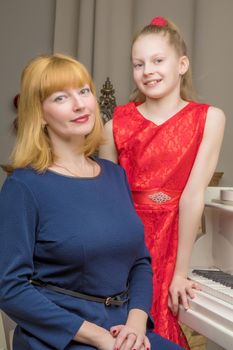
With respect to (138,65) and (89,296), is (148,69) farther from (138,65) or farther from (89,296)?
(89,296)

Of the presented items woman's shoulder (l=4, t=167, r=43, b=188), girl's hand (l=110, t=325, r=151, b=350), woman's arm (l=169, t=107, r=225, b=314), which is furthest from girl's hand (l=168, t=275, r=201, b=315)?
woman's shoulder (l=4, t=167, r=43, b=188)

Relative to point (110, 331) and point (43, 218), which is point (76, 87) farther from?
point (110, 331)

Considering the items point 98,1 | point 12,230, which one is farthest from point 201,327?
point 98,1

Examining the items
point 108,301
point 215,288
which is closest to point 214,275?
point 215,288

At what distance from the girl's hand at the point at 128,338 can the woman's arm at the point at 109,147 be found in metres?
0.52

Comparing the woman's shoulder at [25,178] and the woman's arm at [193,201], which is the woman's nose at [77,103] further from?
the woman's arm at [193,201]

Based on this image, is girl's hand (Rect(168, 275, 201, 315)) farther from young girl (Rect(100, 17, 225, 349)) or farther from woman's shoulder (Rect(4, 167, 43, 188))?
woman's shoulder (Rect(4, 167, 43, 188))

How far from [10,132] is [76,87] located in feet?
6.33

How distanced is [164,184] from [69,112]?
13.4 inches

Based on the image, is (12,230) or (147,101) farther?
(147,101)

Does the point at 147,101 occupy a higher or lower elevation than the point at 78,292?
higher

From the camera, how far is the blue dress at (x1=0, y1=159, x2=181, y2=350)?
119cm

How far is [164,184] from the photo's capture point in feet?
4.91

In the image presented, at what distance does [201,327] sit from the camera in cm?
136
